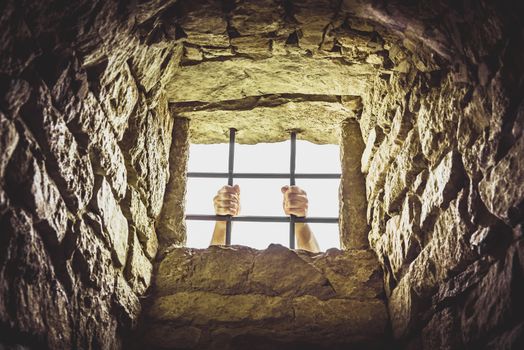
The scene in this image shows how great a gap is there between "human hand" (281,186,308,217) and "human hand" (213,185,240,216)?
272 mm

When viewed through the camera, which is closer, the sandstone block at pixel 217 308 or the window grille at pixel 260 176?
the sandstone block at pixel 217 308

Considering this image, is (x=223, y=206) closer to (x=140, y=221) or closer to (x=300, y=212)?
(x=300, y=212)

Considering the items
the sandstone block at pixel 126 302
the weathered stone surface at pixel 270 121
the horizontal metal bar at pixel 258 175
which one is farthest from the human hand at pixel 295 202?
the sandstone block at pixel 126 302

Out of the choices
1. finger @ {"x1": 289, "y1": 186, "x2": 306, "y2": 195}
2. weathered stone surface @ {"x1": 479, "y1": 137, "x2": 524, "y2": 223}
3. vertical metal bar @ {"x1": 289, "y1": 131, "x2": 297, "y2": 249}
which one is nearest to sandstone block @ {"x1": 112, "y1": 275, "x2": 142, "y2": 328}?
vertical metal bar @ {"x1": 289, "y1": 131, "x2": 297, "y2": 249}

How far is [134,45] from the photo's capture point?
219 cm

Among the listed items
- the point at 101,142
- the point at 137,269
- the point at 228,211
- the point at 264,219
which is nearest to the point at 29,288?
the point at 101,142

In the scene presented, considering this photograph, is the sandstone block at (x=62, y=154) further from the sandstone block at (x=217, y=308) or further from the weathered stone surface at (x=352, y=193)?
the weathered stone surface at (x=352, y=193)

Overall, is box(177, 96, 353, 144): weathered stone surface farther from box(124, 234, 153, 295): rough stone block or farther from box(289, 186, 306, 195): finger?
box(124, 234, 153, 295): rough stone block

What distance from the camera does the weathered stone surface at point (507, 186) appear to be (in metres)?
1.59

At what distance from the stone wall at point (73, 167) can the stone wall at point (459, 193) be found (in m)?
1.08

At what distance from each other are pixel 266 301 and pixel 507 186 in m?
1.49

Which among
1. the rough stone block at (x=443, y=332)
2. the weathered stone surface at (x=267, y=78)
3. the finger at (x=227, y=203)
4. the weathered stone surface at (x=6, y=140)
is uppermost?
the weathered stone surface at (x=267, y=78)

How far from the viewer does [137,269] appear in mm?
2650

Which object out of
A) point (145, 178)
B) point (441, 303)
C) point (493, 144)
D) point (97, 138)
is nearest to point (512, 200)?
point (493, 144)
